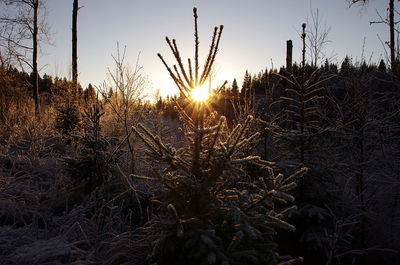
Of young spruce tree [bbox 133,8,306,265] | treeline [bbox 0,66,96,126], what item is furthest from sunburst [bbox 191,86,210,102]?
treeline [bbox 0,66,96,126]

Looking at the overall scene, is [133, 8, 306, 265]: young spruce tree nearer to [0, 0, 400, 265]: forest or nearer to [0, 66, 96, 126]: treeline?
[0, 0, 400, 265]: forest

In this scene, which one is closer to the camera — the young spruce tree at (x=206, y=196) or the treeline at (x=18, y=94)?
the young spruce tree at (x=206, y=196)

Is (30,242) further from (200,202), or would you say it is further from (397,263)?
(397,263)

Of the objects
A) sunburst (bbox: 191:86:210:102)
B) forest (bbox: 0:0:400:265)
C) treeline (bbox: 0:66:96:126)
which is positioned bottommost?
forest (bbox: 0:0:400:265)

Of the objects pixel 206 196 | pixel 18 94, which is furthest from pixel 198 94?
pixel 18 94

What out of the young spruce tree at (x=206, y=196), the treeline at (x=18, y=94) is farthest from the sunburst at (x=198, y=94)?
the treeline at (x=18, y=94)

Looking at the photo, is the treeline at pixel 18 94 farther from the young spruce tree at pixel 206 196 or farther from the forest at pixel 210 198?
the young spruce tree at pixel 206 196

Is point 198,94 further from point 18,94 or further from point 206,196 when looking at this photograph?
point 18,94

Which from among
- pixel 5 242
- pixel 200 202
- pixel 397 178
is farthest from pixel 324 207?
pixel 5 242

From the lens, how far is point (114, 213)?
371 cm

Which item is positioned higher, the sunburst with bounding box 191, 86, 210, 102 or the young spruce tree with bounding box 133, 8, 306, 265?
the sunburst with bounding box 191, 86, 210, 102

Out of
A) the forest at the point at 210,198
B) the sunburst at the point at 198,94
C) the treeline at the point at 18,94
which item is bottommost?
the forest at the point at 210,198

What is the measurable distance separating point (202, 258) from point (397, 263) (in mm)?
3453

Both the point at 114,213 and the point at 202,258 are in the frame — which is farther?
the point at 114,213
